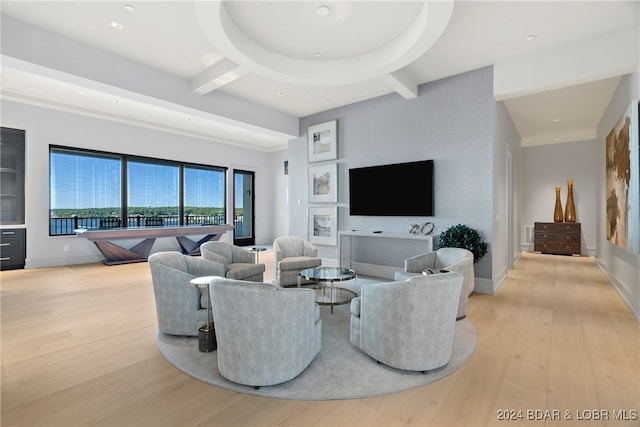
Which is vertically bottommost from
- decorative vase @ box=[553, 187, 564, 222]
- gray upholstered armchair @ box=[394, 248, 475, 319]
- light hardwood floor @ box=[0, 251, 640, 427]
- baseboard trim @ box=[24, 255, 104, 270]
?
light hardwood floor @ box=[0, 251, 640, 427]

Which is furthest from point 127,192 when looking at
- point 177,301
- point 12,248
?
point 177,301

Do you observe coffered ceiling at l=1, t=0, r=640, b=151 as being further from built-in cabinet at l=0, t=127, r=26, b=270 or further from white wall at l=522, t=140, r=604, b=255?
white wall at l=522, t=140, r=604, b=255

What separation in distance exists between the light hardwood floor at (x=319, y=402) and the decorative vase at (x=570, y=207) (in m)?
5.18

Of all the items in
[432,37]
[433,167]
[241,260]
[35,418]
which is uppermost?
[432,37]

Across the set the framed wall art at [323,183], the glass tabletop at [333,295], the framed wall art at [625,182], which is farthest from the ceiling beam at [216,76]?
the framed wall art at [625,182]

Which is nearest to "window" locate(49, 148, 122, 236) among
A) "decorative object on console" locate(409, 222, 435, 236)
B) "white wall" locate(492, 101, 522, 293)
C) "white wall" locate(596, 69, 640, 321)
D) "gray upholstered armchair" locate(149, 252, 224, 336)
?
"gray upholstered armchair" locate(149, 252, 224, 336)

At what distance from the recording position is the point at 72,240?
6766mm

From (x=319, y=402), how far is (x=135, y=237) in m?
6.17

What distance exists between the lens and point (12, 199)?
609 cm

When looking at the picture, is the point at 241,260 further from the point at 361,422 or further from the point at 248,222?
the point at 248,222

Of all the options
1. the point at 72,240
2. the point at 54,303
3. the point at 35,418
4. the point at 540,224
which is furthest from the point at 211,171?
the point at 540,224

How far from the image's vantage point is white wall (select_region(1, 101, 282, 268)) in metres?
6.19

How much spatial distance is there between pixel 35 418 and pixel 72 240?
613 cm

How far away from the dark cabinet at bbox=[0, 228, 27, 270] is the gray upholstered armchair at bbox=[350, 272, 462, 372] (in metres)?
7.25
